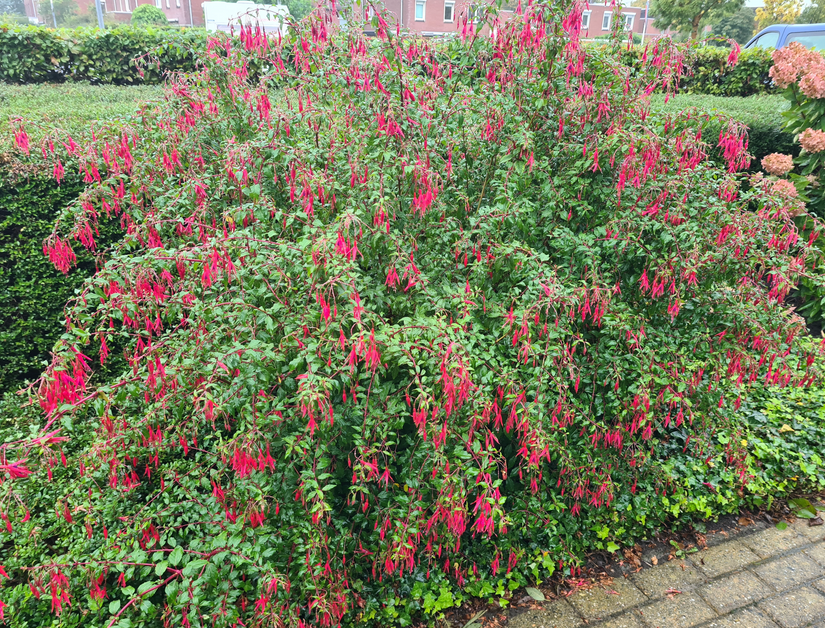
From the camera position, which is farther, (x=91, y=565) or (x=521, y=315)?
(x=521, y=315)

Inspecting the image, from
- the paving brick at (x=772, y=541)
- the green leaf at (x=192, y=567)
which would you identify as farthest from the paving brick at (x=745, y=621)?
the green leaf at (x=192, y=567)

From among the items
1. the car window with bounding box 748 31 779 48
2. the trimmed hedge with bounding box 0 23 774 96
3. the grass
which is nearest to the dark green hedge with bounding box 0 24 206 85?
the trimmed hedge with bounding box 0 23 774 96

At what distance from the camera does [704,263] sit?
7.79 ft

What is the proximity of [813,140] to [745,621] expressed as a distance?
446 centimetres

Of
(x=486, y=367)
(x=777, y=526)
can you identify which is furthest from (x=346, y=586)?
(x=777, y=526)

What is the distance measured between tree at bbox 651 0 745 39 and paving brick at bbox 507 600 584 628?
72.4ft

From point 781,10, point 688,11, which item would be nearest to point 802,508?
point 688,11

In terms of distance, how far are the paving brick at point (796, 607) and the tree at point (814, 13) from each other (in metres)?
37.1

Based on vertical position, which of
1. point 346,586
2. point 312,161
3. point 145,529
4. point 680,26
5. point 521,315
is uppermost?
point 680,26

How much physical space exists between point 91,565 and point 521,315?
1902 millimetres

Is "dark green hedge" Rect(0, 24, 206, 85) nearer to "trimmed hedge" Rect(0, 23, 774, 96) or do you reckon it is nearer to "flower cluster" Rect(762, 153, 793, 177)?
"trimmed hedge" Rect(0, 23, 774, 96)

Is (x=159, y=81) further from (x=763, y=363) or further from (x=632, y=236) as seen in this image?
(x=763, y=363)

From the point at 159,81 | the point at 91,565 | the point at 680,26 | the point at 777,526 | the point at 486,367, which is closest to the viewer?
the point at 91,565

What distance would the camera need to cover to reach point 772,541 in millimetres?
2859
